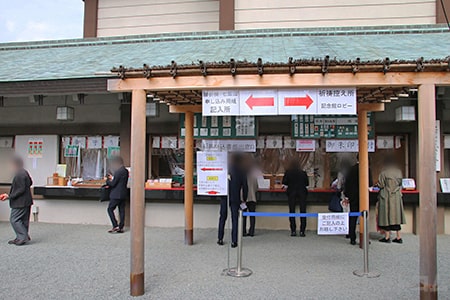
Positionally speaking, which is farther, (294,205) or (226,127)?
(294,205)

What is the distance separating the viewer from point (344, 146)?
854cm

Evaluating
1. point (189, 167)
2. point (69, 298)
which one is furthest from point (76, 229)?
point (69, 298)

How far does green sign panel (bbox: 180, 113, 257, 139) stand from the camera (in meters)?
8.08

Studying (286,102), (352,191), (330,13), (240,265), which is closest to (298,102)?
(286,102)

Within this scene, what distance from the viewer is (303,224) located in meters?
8.22

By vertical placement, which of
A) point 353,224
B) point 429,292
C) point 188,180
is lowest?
point 429,292

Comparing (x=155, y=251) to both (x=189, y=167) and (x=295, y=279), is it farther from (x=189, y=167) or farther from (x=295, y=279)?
(x=295, y=279)

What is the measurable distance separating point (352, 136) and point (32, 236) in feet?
24.7

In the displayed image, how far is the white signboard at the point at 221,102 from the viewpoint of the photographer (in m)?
4.86

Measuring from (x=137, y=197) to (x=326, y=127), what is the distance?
16.0 feet

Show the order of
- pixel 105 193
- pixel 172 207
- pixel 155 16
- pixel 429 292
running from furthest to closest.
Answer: pixel 155 16, pixel 172 207, pixel 105 193, pixel 429 292

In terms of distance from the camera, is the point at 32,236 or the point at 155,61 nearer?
the point at 155,61

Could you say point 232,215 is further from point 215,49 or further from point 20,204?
point 20,204

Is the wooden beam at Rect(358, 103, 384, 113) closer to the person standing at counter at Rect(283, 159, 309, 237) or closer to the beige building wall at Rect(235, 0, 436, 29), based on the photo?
the person standing at counter at Rect(283, 159, 309, 237)
